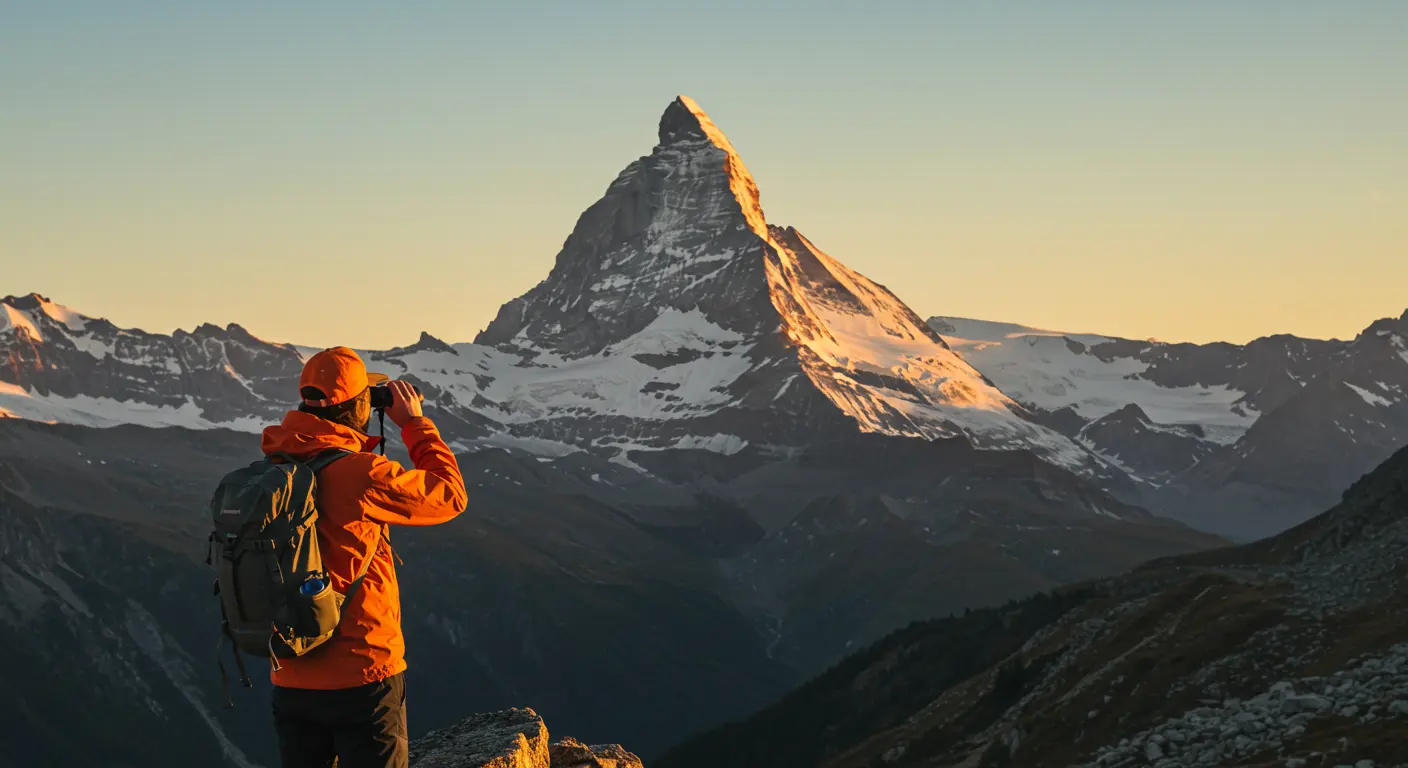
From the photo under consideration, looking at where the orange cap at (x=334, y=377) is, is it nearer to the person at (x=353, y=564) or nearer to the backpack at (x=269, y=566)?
the person at (x=353, y=564)

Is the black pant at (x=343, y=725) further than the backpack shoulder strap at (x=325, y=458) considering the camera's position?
Yes

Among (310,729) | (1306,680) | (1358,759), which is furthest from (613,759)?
(1306,680)

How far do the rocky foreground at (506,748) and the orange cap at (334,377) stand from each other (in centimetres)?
805

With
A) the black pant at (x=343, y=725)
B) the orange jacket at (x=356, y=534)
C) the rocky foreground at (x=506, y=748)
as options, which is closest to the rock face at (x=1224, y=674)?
the rocky foreground at (x=506, y=748)

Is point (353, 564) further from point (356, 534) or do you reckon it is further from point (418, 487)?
point (418, 487)

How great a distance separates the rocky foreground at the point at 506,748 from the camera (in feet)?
79.7

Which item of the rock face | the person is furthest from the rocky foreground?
the rock face

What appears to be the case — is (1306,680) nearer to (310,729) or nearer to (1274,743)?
(1274,743)

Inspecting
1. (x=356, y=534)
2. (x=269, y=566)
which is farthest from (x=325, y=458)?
(x=269, y=566)

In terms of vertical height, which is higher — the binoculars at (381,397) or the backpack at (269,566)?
the binoculars at (381,397)

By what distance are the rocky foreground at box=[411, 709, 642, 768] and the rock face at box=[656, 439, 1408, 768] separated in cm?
3067

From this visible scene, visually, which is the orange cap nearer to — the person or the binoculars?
the person

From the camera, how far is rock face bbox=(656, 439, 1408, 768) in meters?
67.9

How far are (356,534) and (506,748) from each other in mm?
8510
